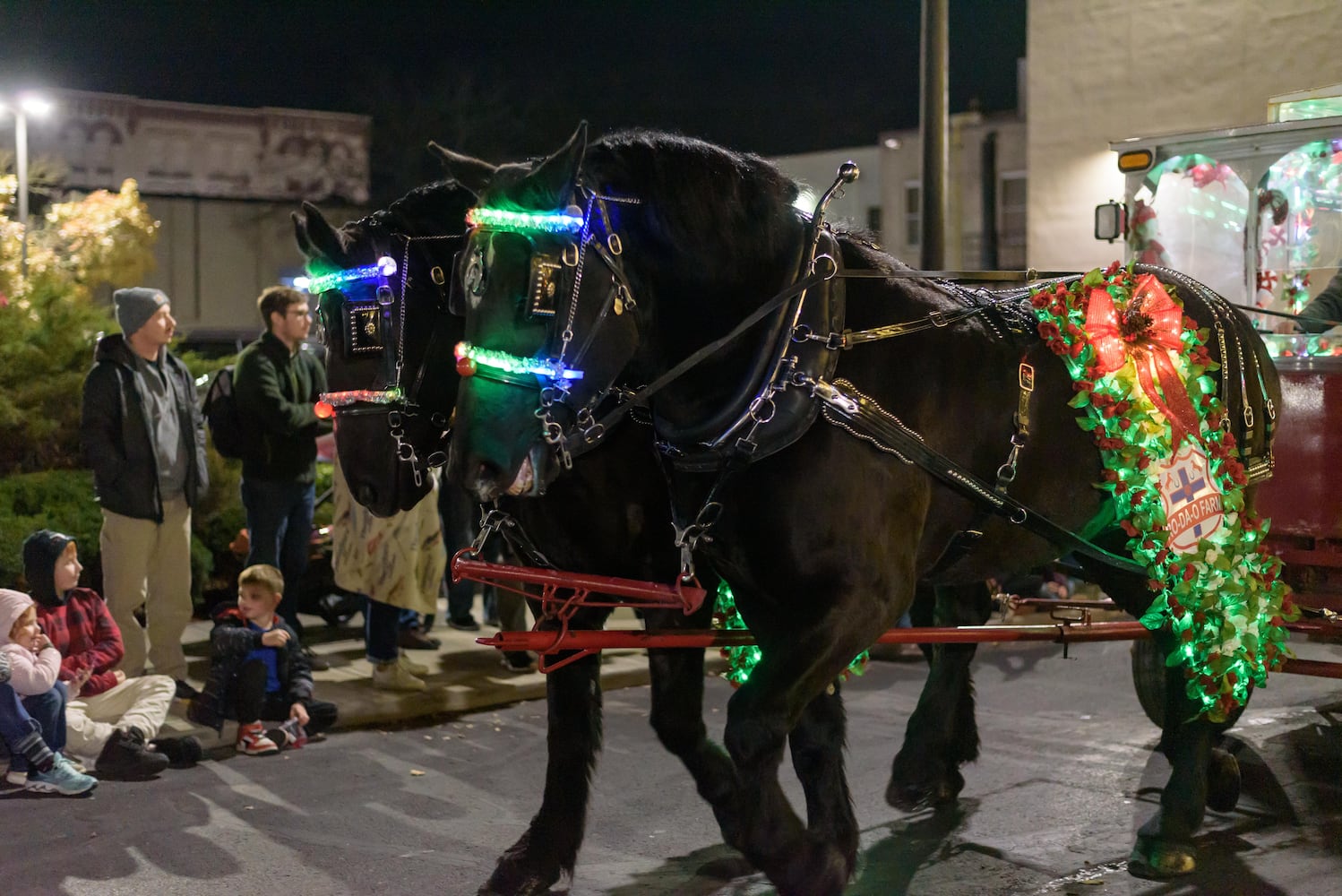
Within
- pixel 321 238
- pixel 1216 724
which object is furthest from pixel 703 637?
pixel 321 238

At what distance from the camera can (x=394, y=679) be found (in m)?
7.52

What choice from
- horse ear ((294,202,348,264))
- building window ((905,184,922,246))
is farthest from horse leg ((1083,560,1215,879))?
building window ((905,184,922,246))

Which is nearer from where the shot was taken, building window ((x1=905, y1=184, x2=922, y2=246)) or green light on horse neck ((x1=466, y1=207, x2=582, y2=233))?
green light on horse neck ((x1=466, y1=207, x2=582, y2=233))

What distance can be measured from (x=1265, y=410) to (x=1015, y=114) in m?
25.4

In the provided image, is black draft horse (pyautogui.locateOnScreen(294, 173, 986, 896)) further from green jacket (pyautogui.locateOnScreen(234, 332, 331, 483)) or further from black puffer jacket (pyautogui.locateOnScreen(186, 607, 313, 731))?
green jacket (pyautogui.locateOnScreen(234, 332, 331, 483))

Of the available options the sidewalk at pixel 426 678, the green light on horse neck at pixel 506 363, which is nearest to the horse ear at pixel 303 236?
the green light on horse neck at pixel 506 363

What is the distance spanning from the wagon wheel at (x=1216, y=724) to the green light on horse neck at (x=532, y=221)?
292 cm

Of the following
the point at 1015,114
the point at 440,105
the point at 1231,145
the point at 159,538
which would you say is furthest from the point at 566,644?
the point at 440,105

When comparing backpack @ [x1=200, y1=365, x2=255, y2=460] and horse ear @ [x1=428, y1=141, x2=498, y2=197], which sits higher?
horse ear @ [x1=428, y1=141, x2=498, y2=197]

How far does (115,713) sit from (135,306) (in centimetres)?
210

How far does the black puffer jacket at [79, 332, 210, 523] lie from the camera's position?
6832 mm

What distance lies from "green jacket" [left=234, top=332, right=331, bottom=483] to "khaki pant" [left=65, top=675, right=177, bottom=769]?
4.87ft

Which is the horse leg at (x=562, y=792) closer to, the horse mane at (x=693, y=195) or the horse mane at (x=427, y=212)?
the horse mane at (x=693, y=195)

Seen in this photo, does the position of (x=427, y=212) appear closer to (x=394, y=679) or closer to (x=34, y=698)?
(x=34, y=698)
